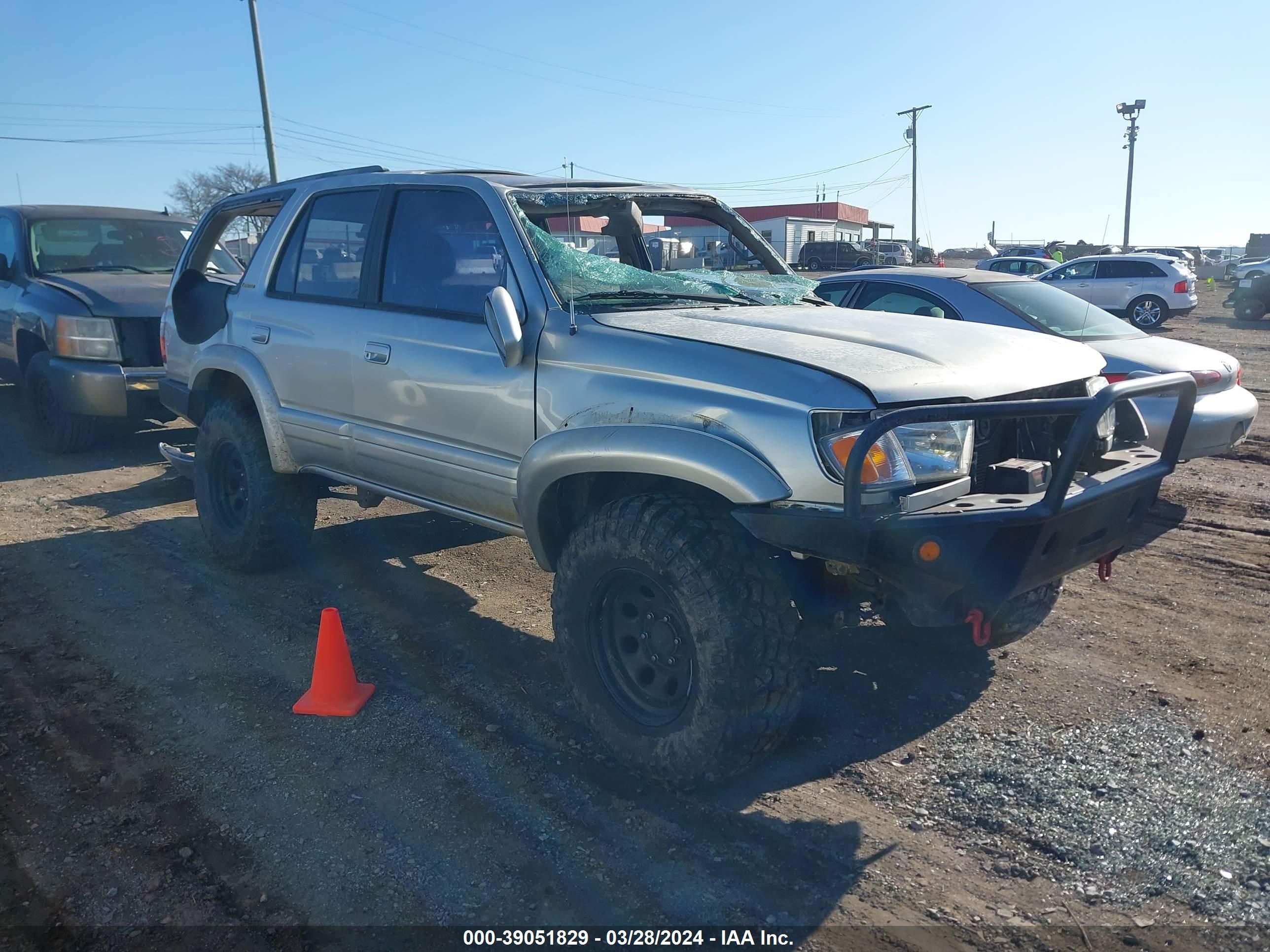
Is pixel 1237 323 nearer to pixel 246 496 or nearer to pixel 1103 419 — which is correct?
pixel 1103 419

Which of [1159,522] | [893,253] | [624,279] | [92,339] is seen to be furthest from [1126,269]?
[893,253]

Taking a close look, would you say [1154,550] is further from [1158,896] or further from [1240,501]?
[1158,896]

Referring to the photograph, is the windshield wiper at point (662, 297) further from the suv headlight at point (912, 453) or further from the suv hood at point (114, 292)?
the suv hood at point (114, 292)

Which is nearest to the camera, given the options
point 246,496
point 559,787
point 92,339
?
point 559,787

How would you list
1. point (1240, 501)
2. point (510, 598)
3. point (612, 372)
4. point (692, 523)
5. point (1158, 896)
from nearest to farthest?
point (1158, 896)
point (692, 523)
point (612, 372)
point (510, 598)
point (1240, 501)

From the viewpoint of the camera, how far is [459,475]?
392 centimetres

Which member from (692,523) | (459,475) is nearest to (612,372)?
(692,523)

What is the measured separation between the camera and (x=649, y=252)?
4.62m

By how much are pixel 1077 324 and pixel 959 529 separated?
5027 mm

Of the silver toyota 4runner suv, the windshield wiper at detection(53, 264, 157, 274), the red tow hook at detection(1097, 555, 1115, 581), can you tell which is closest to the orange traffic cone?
the silver toyota 4runner suv

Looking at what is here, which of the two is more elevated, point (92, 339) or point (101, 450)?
point (92, 339)

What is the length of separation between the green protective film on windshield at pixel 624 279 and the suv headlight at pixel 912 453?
1.26 m

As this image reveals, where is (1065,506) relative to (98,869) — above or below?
above

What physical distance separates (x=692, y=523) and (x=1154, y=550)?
155 inches
